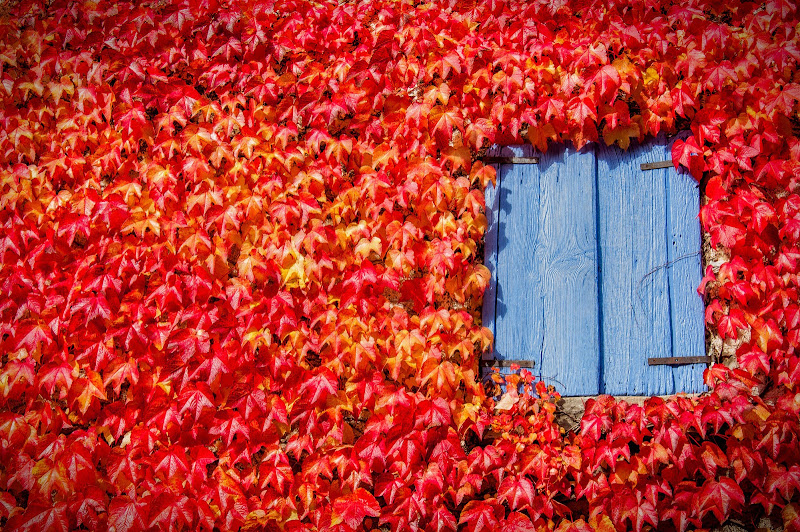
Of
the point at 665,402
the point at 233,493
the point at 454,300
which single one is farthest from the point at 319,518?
the point at 665,402

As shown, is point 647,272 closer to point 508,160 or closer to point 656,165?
point 656,165

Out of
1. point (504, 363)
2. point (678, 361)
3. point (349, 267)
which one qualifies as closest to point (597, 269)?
point (678, 361)

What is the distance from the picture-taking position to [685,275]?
3580mm

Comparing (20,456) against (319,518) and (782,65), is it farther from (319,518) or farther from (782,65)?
(782,65)

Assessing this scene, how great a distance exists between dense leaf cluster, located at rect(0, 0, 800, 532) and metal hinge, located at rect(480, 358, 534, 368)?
96 millimetres

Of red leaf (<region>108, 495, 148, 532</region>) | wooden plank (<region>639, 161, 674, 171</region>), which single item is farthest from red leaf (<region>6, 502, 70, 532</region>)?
wooden plank (<region>639, 161, 674, 171</region>)

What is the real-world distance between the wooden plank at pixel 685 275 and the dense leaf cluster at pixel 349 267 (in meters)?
0.09

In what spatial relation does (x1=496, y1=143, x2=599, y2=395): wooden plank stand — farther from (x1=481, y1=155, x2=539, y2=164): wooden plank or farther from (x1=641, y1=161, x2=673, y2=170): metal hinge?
(x1=641, y1=161, x2=673, y2=170): metal hinge

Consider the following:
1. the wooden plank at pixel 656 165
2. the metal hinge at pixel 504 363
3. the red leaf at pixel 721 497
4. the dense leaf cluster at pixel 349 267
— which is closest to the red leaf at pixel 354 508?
the dense leaf cluster at pixel 349 267

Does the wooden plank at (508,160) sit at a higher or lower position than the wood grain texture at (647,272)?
higher

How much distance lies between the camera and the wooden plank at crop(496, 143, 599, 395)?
3.59 m

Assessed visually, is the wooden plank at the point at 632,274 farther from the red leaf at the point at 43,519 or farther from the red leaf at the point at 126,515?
the red leaf at the point at 43,519

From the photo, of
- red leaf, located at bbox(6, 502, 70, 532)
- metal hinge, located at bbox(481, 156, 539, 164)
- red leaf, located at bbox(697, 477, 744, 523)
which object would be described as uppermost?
metal hinge, located at bbox(481, 156, 539, 164)

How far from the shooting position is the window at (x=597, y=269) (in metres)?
3.54
